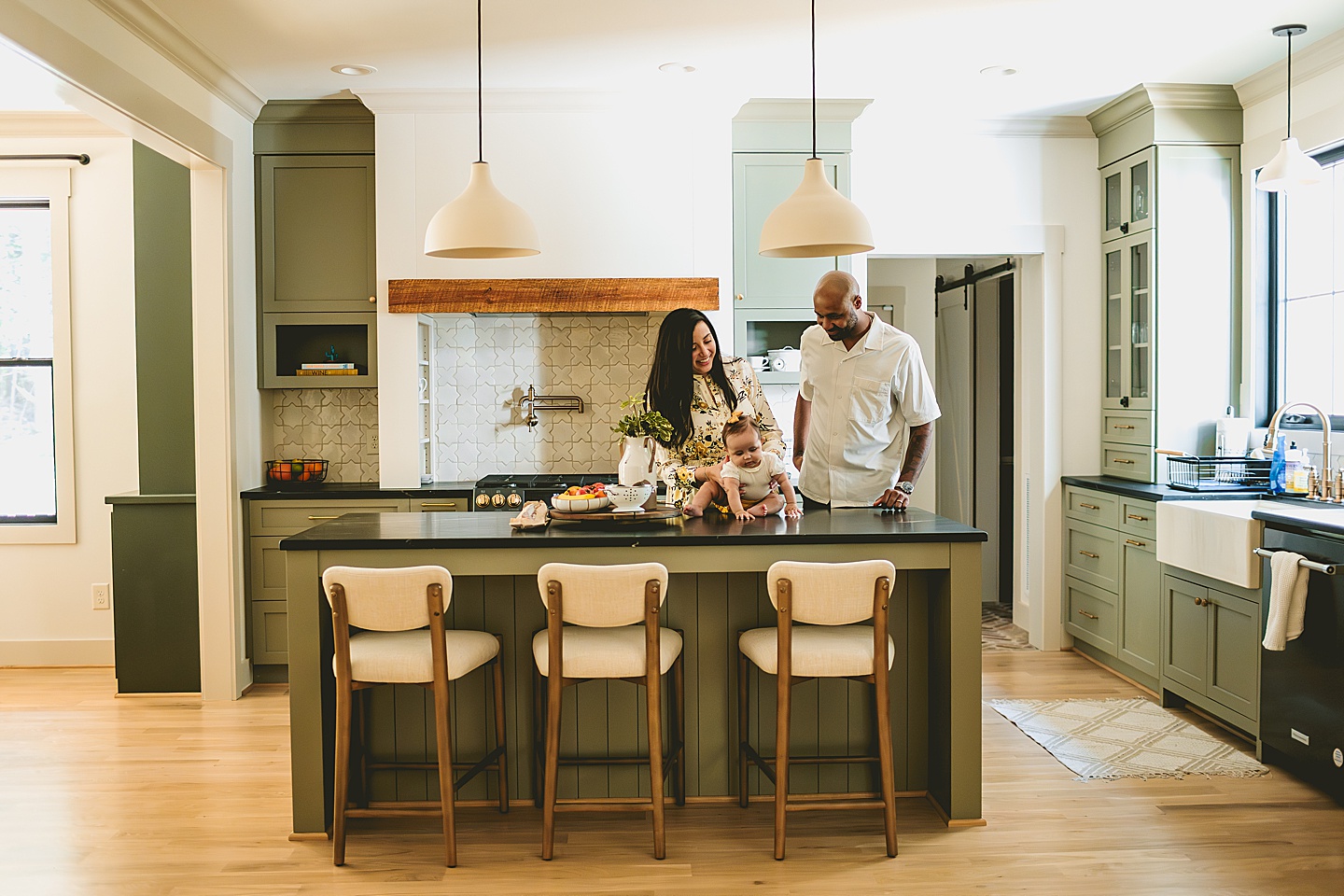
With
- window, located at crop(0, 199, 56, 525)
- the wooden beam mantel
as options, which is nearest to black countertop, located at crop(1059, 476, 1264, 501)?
the wooden beam mantel

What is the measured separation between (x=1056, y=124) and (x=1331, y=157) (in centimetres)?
138

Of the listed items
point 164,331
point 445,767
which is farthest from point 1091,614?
point 164,331

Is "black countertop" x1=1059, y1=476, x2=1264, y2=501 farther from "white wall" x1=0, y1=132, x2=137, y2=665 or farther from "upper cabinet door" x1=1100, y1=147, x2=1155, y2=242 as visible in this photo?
"white wall" x1=0, y1=132, x2=137, y2=665

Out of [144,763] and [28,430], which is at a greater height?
[28,430]

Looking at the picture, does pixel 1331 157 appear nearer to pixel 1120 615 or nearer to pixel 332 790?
pixel 1120 615

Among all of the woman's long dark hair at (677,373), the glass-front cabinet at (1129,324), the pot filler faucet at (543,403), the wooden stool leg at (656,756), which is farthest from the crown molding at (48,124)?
the glass-front cabinet at (1129,324)

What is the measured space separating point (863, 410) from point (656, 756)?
1532mm

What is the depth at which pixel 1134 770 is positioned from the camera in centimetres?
360

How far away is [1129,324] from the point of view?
16.8 ft

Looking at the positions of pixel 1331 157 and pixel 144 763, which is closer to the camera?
pixel 144 763

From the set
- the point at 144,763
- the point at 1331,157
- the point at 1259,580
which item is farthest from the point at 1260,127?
the point at 144,763

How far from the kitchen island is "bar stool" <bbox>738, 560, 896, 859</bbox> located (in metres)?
0.23

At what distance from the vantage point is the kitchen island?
305 cm

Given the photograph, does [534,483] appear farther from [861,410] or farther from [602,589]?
[602,589]
